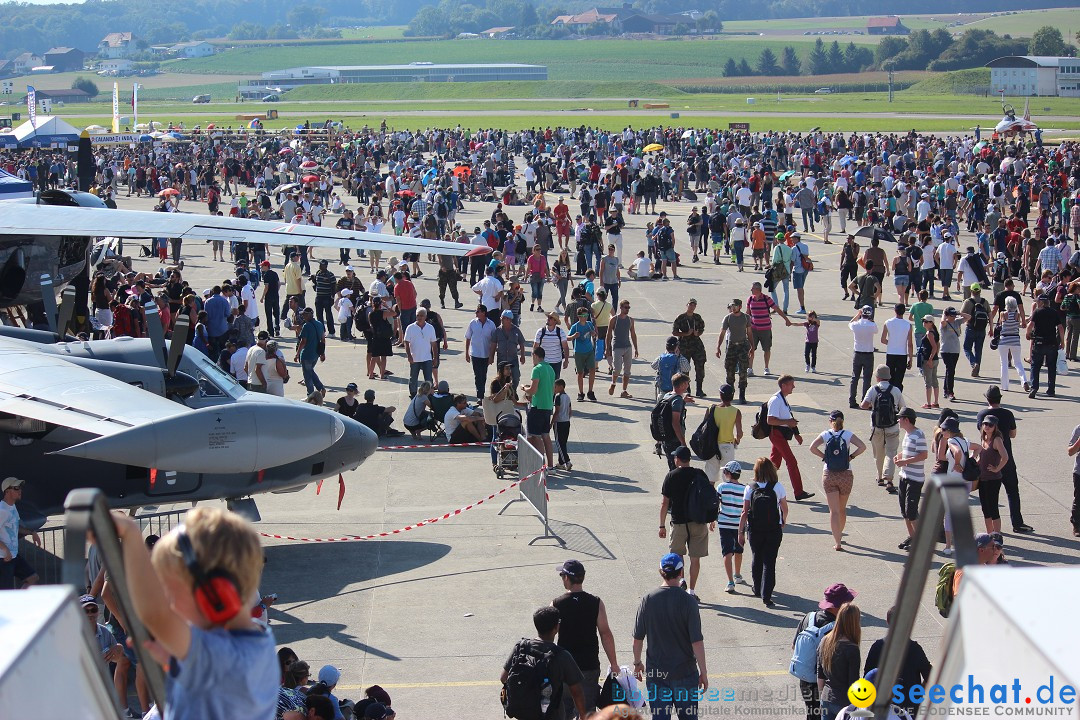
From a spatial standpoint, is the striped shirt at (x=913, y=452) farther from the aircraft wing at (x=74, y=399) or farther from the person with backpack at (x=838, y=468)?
the aircraft wing at (x=74, y=399)

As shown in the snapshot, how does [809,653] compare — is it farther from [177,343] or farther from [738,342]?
[738,342]

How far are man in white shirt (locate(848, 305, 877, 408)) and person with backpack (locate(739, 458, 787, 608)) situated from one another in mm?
6783

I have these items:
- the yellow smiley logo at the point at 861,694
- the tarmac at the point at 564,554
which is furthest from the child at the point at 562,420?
the yellow smiley logo at the point at 861,694

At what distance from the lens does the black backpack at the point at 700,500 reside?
425 inches

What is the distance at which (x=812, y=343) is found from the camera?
1953cm

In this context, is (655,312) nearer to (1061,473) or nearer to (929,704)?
(1061,473)

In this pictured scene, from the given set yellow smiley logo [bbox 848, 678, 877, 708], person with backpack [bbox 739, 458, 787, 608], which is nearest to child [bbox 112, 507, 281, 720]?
yellow smiley logo [bbox 848, 678, 877, 708]

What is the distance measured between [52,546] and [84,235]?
453cm

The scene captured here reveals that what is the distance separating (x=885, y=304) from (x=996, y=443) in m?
13.6

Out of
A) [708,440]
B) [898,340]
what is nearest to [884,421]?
[708,440]

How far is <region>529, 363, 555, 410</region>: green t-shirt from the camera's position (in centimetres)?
1490

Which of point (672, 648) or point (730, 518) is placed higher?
point (672, 648)

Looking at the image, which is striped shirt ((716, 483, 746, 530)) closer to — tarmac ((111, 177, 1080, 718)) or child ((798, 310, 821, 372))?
tarmac ((111, 177, 1080, 718))

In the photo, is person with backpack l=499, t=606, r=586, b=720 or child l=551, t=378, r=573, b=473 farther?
child l=551, t=378, r=573, b=473
